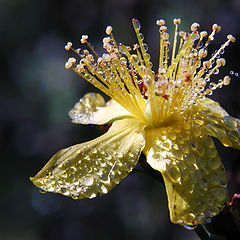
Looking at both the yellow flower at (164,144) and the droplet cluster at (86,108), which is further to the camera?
the droplet cluster at (86,108)

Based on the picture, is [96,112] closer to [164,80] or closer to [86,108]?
[86,108]

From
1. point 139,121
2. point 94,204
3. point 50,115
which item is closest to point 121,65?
point 139,121

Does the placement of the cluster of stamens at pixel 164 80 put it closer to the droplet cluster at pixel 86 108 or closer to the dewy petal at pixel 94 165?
the dewy petal at pixel 94 165

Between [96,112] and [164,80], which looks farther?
[96,112]

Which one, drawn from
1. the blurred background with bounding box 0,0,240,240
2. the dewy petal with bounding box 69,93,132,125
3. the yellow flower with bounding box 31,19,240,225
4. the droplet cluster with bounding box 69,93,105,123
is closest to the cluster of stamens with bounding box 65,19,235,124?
the yellow flower with bounding box 31,19,240,225

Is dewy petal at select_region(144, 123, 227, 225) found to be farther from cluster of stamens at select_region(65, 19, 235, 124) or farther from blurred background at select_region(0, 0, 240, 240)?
blurred background at select_region(0, 0, 240, 240)

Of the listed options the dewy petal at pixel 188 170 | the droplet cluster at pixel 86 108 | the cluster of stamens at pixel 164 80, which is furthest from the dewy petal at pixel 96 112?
the dewy petal at pixel 188 170

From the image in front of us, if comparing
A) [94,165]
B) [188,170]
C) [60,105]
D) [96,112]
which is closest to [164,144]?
[188,170]

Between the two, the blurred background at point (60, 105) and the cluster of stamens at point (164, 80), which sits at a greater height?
the cluster of stamens at point (164, 80)
